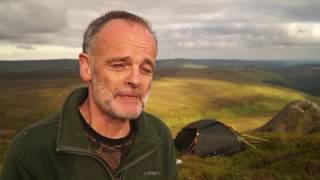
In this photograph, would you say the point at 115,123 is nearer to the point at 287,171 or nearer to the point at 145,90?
the point at 145,90

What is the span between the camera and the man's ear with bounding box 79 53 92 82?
375 centimetres

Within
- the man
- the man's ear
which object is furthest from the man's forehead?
the man's ear

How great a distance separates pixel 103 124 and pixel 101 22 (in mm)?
899

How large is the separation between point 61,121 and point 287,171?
1968cm

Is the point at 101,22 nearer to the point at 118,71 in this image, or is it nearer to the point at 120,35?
the point at 120,35

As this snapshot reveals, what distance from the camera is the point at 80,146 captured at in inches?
134

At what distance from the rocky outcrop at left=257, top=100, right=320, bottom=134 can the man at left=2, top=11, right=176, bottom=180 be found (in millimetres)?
36761

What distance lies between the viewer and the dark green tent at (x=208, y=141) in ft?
95.3

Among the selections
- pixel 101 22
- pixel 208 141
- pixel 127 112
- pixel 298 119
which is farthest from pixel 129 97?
pixel 298 119

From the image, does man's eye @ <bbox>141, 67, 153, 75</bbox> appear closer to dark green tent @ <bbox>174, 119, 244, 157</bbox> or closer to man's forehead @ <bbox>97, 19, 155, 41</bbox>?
man's forehead @ <bbox>97, 19, 155, 41</bbox>

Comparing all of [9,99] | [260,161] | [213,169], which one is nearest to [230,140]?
[260,161]

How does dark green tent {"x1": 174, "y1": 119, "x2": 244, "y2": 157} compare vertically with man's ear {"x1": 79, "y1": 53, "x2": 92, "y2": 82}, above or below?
below

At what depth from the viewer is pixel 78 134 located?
3.48 metres

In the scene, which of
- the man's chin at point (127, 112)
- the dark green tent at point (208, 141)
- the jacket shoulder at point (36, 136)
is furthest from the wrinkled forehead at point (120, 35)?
the dark green tent at point (208, 141)
